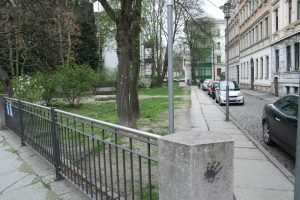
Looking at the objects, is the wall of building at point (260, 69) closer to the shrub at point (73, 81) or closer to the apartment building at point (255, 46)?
the apartment building at point (255, 46)

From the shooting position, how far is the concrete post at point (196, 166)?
102 inches

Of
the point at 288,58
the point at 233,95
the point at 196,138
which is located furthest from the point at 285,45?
the point at 196,138

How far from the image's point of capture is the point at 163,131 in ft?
33.0

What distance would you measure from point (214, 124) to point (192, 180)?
34.0 ft

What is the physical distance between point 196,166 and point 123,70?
6595 mm

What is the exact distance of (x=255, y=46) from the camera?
3684 cm

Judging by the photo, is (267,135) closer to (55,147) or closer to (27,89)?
(55,147)

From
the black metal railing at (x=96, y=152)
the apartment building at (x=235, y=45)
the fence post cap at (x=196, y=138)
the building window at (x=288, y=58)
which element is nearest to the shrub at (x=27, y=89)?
the black metal railing at (x=96, y=152)

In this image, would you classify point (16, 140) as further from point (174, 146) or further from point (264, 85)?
point (264, 85)

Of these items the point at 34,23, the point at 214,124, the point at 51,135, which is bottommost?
the point at 214,124

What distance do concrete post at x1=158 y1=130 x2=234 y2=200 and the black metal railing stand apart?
33cm

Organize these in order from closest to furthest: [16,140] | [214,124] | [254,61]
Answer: [16,140]
[214,124]
[254,61]

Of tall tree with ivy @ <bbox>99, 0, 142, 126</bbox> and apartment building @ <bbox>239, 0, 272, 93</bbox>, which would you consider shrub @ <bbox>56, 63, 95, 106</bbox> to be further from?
apartment building @ <bbox>239, 0, 272, 93</bbox>

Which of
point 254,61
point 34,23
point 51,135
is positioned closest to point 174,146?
point 51,135
